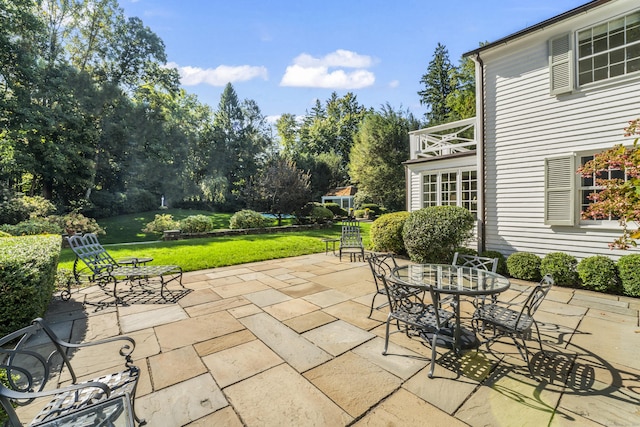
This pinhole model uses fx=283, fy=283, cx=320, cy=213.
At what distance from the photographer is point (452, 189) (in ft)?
28.5

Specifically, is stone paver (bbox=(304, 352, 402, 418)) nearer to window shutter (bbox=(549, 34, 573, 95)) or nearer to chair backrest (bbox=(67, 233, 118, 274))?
chair backrest (bbox=(67, 233, 118, 274))

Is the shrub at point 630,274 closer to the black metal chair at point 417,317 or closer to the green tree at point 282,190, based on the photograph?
the black metal chair at point 417,317

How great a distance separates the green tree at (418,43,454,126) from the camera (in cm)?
2803

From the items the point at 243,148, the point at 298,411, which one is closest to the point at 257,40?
the point at 298,411

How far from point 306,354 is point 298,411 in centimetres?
83

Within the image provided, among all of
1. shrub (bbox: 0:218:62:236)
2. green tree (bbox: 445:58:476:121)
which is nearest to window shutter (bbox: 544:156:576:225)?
shrub (bbox: 0:218:62:236)

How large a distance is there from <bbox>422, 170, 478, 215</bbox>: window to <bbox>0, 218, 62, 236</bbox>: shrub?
1282 centimetres

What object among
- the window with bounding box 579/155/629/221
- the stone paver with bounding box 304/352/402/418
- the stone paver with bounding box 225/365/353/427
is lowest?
the stone paver with bounding box 225/365/353/427

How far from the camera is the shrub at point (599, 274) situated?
16.9ft

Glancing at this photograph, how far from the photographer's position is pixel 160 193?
74.6ft

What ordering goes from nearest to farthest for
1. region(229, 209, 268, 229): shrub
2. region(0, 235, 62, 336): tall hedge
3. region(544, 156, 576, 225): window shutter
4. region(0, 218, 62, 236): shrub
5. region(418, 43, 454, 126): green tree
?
region(0, 235, 62, 336): tall hedge, region(544, 156, 576, 225): window shutter, region(0, 218, 62, 236): shrub, region(229, 209, 268, 229): shrub, region(418, 43, 454, 126): green tree

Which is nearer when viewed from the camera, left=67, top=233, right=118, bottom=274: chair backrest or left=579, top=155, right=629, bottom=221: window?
left=67, top=233, right=118, bottom=274: chair backrest

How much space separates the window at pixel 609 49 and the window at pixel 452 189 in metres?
3.15

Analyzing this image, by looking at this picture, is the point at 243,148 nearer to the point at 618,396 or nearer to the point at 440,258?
the point at 440,258
